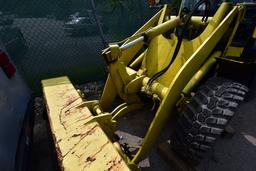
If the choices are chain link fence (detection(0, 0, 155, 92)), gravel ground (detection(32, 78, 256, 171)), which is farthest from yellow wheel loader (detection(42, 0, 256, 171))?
chain link fence (detection(0, 0, 155, 92))

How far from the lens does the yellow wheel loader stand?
1.89 metres

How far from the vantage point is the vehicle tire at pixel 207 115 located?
6.53 ft

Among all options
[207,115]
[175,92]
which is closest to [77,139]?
[175,92]

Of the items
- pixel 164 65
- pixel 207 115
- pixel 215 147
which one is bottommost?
pixel 215 147

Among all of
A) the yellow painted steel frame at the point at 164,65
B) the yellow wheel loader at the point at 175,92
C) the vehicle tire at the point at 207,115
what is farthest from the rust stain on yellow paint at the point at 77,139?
the vehicle tire at the point at 207,115

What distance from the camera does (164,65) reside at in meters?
2.92

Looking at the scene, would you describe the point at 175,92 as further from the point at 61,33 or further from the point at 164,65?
the point at 61,33

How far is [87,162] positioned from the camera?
1666mm

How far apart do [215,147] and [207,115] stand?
3.45ft

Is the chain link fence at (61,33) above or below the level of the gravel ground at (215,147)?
above

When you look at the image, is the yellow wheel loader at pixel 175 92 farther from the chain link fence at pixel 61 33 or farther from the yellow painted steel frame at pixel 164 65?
the chain link fence at pixel 61 33

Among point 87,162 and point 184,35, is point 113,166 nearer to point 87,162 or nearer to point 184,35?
point 87,162

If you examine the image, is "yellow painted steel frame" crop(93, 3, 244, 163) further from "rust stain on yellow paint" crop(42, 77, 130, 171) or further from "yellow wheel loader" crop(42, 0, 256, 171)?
"rust stain on yellow paint" crop(42, 77, 130, 171)

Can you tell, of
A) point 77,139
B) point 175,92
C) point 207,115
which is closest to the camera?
point 77,139
